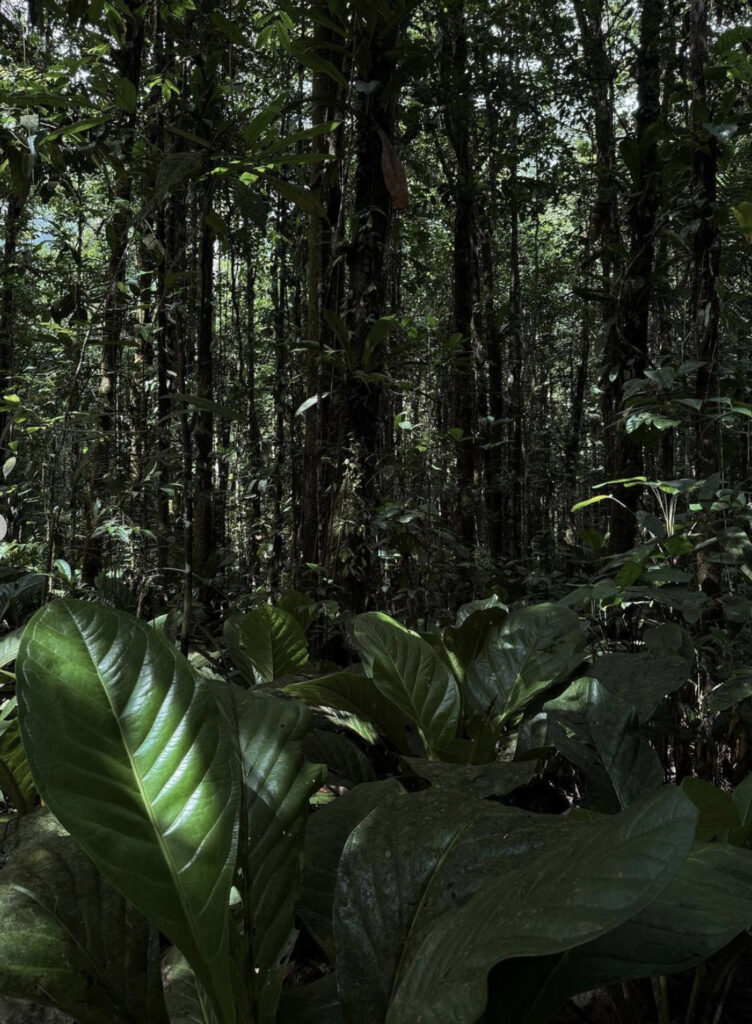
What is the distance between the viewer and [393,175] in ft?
10.0

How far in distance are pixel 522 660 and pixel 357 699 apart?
0.43 m

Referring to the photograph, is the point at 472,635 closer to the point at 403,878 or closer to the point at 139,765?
the point at 403,878

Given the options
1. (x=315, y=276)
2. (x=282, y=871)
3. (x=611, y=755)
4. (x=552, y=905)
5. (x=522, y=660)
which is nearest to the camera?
(x=552, y=905)

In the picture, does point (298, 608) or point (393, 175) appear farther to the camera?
point (393, 175)

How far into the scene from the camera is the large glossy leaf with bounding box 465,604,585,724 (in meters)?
1.75

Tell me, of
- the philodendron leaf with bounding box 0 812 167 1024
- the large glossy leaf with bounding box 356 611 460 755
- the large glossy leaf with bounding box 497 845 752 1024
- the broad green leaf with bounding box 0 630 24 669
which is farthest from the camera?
the broad green leaf with bounding box 0 630 24 669

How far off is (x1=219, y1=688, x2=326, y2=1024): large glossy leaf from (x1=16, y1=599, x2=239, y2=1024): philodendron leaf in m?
0.11

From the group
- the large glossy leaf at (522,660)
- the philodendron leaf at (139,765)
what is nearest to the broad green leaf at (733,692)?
the large glossy leaf at (522,660)

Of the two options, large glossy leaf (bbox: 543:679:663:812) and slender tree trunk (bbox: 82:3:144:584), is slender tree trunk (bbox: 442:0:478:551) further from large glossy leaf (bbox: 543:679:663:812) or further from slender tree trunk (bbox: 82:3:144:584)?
large glossy leaf (bbox: 543:679:663:812)

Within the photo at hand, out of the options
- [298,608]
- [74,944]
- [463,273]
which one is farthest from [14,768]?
[463,273]

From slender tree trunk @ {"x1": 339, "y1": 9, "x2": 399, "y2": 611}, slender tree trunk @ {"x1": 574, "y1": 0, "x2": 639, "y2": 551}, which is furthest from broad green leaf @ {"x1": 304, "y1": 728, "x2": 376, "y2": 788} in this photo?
slender tree trunk @ {"x1": 574, "y1": 0, "x2": 639, "y2": 551}

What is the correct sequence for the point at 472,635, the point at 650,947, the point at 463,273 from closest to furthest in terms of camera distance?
the point at 650,947 → the point at 472,635 → the point at 463,273

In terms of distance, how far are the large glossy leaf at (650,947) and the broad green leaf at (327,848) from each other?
0.99ft

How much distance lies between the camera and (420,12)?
6.02 meters
